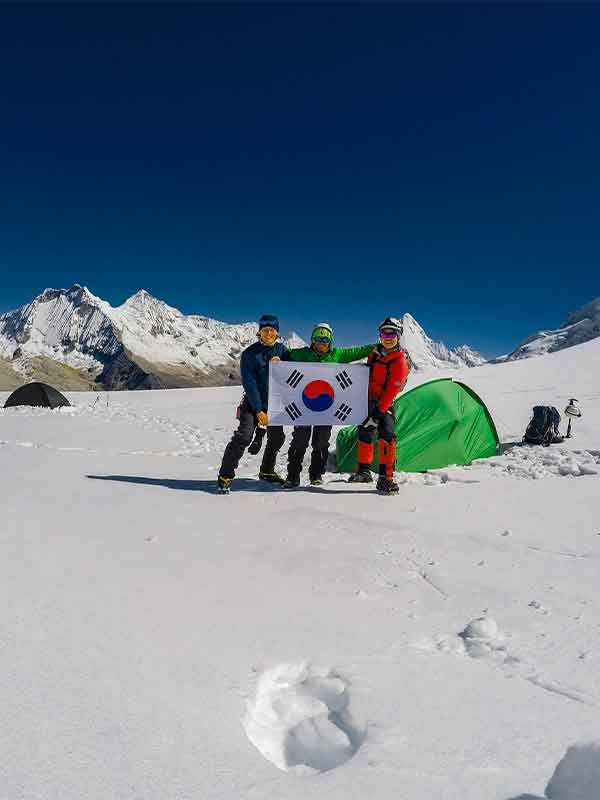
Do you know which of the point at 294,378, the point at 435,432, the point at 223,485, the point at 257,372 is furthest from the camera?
the point at 435,432

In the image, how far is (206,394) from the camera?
107ft

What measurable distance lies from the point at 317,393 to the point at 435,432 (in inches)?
103

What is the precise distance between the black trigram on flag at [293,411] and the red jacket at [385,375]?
127 centimetres

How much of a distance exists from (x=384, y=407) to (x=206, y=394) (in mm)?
25966

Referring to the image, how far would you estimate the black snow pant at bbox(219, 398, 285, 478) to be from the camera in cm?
718

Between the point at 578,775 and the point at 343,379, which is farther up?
the point at 343,379

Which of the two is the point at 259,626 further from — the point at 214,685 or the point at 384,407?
the point at 384,407

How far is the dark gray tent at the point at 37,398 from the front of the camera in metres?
24.0

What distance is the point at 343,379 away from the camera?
8.01 meters

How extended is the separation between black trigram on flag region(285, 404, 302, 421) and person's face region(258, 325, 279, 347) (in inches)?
40.0

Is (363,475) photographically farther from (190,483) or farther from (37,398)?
(37,398)

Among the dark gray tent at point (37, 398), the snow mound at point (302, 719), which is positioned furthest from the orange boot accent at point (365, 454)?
the dark gray tent at point (37, 398)

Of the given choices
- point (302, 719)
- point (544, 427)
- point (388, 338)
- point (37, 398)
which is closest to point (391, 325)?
point (388, 338)

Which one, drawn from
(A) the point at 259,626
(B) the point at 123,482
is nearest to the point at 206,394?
(B) the point at 123,482
